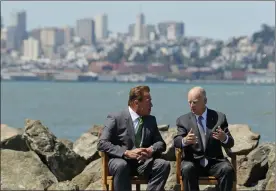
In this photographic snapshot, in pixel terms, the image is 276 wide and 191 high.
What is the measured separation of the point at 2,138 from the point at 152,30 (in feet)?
536

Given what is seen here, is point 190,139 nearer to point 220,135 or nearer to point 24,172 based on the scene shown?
point 220,135

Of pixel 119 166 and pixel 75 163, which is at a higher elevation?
pixel 119 166

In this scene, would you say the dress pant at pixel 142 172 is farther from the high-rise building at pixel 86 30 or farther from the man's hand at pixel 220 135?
the high-rise building at pixel 86 30

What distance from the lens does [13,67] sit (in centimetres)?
13438

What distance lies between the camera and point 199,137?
767 cm

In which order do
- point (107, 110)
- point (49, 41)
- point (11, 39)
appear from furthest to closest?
1. point (49, 41)
2. point (11, 39)
3. point (107, 110)

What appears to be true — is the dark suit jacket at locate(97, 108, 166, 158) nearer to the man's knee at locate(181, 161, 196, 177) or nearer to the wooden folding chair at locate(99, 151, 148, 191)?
the wooden folding chair at locate(99, 151, 148, 191)

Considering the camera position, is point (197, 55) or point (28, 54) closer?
point (197, 55)

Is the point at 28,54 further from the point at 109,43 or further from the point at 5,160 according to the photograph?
the point at 5,160

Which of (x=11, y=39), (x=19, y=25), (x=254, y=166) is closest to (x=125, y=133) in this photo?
(x=254, y=166)

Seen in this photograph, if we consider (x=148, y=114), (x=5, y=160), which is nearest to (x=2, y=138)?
(x=5, y=160)

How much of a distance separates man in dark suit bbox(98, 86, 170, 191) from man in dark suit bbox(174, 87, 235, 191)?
182 millimetres

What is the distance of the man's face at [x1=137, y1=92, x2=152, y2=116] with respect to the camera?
25.2ft

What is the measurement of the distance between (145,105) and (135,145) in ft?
1.04
